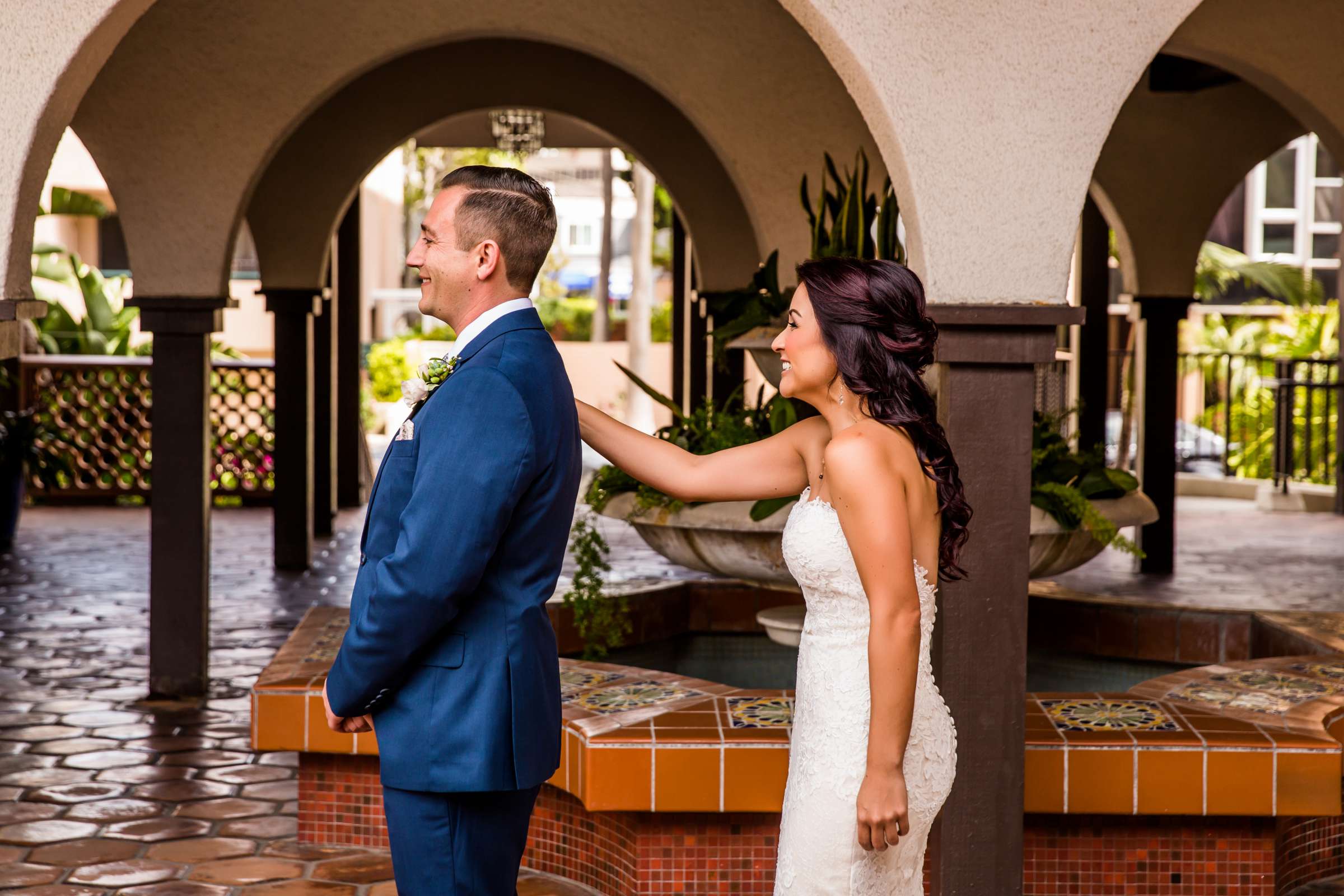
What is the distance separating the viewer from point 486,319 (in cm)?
257

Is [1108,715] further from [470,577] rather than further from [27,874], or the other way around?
[27,874]

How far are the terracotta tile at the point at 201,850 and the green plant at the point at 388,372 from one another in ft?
56.5

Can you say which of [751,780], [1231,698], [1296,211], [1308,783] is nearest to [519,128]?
[1231,698]

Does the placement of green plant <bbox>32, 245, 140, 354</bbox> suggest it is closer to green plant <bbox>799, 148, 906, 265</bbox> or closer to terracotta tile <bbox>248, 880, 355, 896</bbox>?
green plant <bbox>799, 148, 906, 265</bbox>

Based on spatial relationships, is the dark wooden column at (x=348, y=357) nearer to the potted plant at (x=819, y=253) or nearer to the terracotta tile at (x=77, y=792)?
the terracotta tile at (x=77, y=792)

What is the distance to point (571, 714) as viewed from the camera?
4.30 metres

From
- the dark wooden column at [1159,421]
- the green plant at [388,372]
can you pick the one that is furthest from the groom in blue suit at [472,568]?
the green plant at [388,372]

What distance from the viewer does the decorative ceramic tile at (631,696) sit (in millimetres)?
4391

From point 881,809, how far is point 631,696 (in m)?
1.94

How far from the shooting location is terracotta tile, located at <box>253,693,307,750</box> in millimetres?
4613

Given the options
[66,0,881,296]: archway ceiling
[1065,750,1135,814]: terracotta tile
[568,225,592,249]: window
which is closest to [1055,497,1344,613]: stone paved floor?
[66,0,881,296]: archway ceiling

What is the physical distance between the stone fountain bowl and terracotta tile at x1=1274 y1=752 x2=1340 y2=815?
1.03m

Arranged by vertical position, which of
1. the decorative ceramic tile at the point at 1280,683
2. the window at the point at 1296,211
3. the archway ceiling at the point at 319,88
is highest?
the window at the point at 1296,211

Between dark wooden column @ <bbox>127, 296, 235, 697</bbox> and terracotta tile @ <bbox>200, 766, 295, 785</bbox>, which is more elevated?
dark wooden column @ <bbox>127, 296, 235, 697</bbox>
